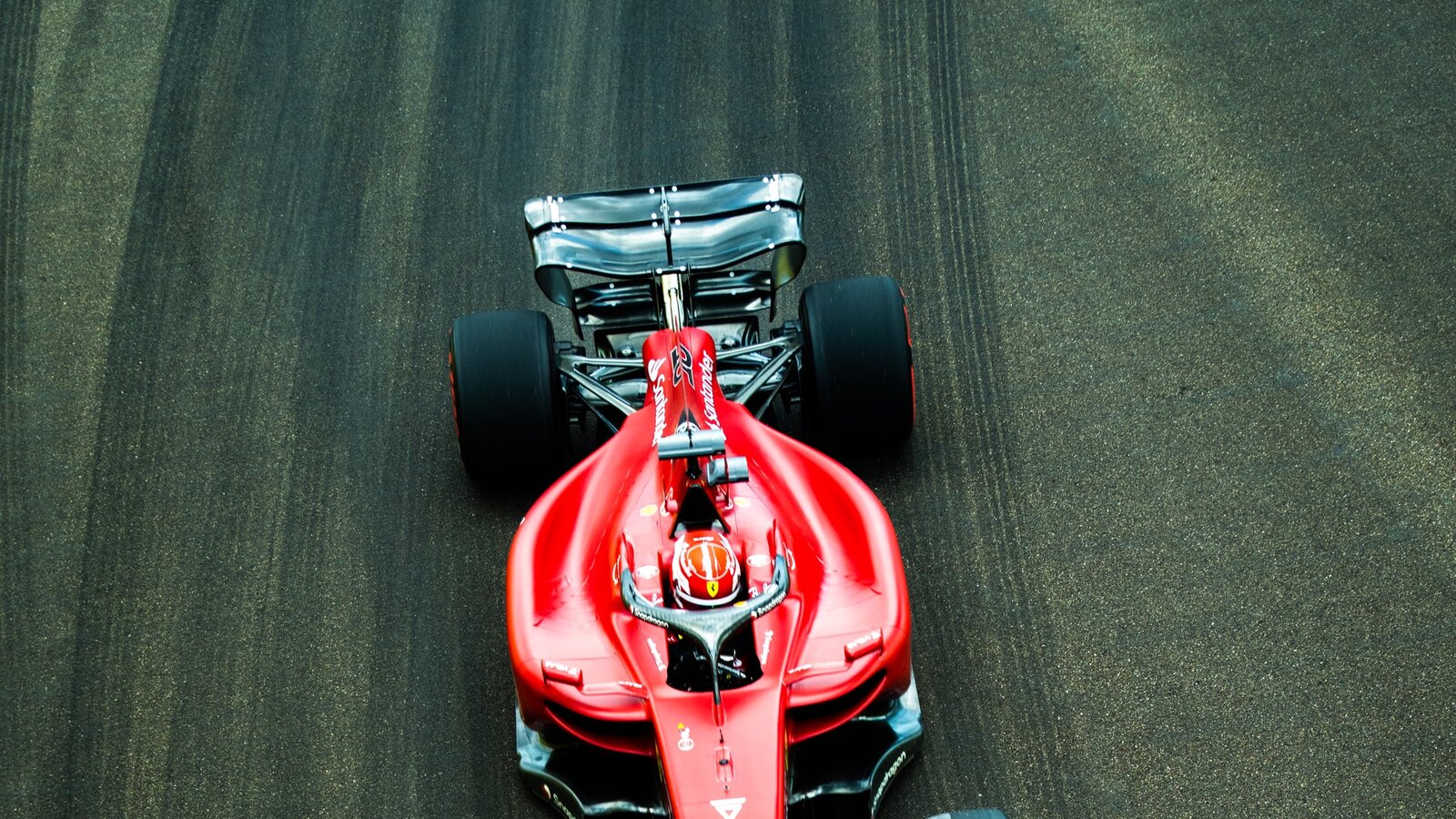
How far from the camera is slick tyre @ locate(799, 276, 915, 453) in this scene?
7344 millimetres

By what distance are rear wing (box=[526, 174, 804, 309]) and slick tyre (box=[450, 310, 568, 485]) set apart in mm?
303

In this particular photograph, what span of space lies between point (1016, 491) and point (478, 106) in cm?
455

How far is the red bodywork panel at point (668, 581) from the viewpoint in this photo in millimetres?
5414

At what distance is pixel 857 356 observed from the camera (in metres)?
7.35

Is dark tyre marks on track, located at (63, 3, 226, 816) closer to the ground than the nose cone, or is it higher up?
higher up

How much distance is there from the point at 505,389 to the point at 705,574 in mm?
2090

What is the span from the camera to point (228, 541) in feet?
25.2

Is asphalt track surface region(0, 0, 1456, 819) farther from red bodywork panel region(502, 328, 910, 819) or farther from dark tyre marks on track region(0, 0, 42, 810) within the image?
red bodywork panel region(502, 328, 910, 819)

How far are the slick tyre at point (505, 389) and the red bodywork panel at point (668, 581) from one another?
0.56 meters

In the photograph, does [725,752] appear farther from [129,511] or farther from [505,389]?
[129,511]

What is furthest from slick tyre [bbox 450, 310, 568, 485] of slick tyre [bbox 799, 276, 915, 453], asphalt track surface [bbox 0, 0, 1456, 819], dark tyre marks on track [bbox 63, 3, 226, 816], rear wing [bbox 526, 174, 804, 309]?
dark tyre marks on track [bbox 63, 3, 226, 816]

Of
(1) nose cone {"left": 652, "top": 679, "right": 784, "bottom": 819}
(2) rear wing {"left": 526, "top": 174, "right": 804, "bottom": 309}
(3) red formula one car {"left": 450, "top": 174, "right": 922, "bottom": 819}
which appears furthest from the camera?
(2) rear wing {"left": 526, "top": 174, "right": 804, "bottom": 309}

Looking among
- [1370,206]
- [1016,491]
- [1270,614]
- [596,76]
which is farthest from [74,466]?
[1370,206]

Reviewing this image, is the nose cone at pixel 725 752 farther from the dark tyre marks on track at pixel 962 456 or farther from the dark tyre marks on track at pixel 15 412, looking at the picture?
the dark tyre marks on track at pixel 15 412
